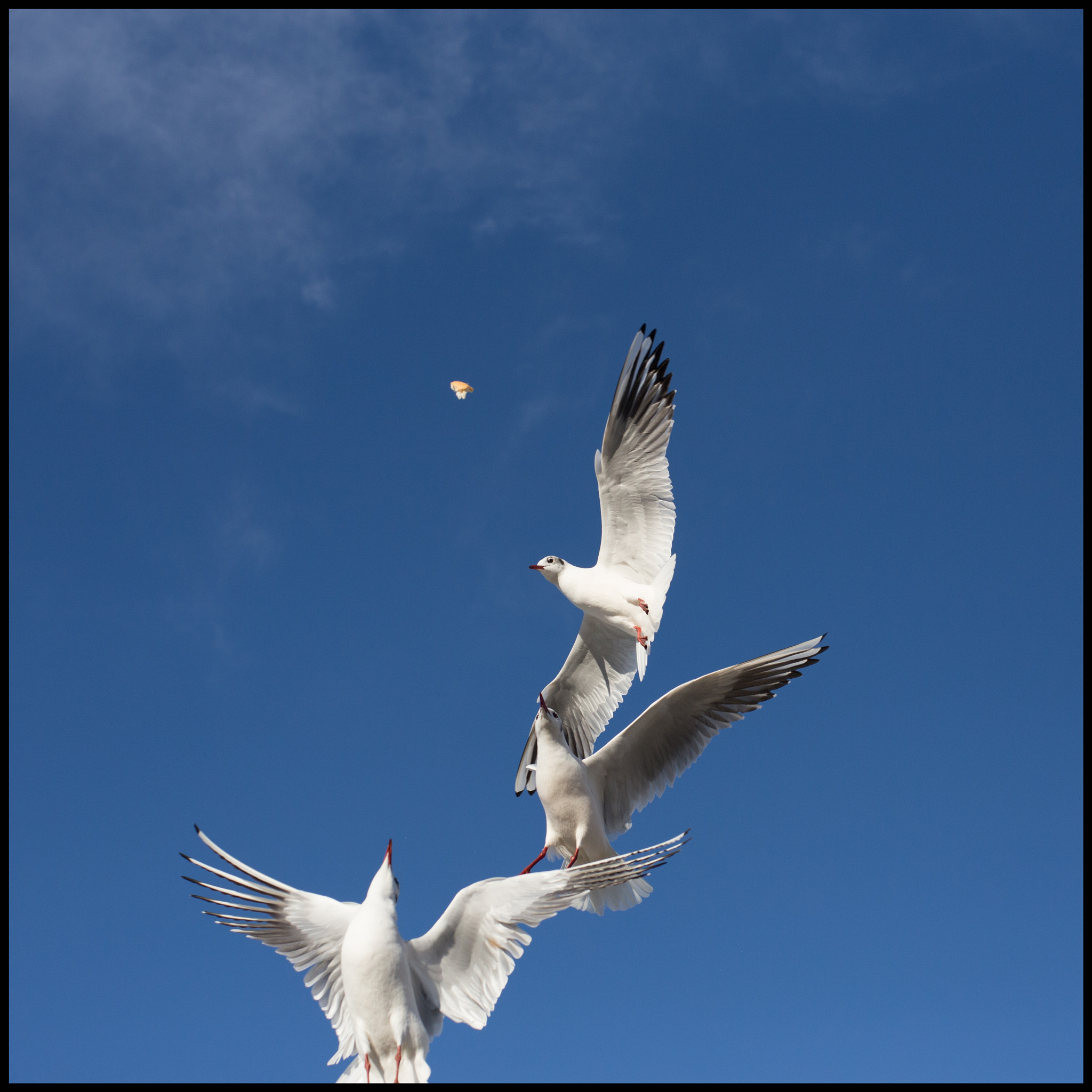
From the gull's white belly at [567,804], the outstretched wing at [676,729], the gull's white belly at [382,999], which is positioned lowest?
the gull's white belly at [382,999]

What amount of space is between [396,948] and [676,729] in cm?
391

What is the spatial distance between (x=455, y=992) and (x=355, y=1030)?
2.38ft

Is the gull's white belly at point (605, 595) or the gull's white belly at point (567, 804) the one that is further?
the gull's white belly at point (605, 595)

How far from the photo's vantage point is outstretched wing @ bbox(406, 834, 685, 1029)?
7035 mm

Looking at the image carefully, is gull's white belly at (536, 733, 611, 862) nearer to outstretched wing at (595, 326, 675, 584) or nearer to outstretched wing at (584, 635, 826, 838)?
outstretched wing at (584, 635, 826, 838)

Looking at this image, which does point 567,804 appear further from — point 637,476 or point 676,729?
point 637,476

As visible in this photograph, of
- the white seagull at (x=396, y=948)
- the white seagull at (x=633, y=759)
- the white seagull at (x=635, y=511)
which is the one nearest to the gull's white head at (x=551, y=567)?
the white seagull at (x=635, y=511)

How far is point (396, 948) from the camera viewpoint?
22.3 ft

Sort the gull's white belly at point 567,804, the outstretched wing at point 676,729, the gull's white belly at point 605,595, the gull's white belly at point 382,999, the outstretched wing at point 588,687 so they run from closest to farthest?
the gull's white belly at point 382,999 < the gull's white belly at point 567,804 < the outstretched wing at point 676,729 < the gull's white belly at point 605,595 < the outstretched wing at point 588,687

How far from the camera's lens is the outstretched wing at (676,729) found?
9.52 metres

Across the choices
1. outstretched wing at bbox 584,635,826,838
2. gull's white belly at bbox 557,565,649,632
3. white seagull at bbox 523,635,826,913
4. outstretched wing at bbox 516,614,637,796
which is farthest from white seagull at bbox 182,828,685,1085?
outstretched wing at bbox 516,614,637,796

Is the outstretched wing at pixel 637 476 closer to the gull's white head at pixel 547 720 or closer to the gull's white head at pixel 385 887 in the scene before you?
the gull's white head at pixel 547 720

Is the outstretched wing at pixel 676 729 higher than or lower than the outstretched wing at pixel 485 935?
higher

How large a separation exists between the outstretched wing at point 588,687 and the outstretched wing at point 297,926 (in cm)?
426
